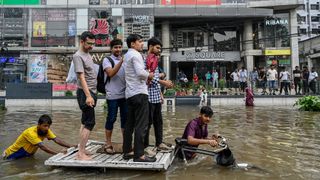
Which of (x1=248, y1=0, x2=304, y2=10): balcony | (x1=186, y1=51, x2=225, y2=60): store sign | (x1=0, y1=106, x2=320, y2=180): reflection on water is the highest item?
(x1=248, y1=0, x2=304, y2=10): balcony

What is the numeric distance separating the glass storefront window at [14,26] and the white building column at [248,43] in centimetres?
2187

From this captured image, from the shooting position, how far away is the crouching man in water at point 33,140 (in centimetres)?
571

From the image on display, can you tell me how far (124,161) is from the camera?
5.05 meters

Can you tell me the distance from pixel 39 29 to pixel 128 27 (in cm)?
885

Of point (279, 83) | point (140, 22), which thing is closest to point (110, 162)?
point (279, 83)

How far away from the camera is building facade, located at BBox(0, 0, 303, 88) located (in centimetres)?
3678

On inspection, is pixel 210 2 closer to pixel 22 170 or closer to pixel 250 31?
pixel 250 31

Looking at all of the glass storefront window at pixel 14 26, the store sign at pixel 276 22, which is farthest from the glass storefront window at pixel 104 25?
the store sign at pixel 276 22

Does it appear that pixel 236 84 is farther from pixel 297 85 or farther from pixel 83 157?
pixel 83 157

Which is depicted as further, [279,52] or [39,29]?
[279,52]

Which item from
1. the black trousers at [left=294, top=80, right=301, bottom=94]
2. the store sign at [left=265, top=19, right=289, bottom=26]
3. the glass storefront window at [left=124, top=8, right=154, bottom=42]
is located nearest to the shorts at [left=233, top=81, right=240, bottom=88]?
the black trousers at [left=294, top=80, right=301, bottom=94]

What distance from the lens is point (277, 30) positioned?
3869cm

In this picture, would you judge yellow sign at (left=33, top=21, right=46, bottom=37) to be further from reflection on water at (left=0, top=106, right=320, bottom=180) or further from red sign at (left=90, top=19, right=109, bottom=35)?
reflection on water at (left=0, top=106, right=320, bottom=180)

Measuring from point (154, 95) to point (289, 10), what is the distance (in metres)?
36.8
